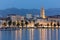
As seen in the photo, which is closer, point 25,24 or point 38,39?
point 38,39

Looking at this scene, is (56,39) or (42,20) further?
(42,20)

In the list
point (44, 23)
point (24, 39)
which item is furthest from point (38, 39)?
point (44, 23)

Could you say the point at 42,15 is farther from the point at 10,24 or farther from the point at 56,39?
the point at 56,39

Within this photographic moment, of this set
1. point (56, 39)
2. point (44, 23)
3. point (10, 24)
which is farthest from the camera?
point (44, 23)

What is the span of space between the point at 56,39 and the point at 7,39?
10.8 ft

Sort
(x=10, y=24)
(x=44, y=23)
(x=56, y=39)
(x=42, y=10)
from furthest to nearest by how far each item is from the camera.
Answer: (x=42, y=10)
(x=44, y=23)
(x=10, y=24)
(x=56, y=39)

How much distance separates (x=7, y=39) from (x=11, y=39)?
28cm

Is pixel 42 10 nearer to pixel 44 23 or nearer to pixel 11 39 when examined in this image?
pixel 44 23

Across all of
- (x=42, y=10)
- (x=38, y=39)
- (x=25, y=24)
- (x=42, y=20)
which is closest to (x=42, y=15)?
(x=42, y=10)

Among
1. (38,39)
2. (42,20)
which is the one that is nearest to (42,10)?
(42,20)

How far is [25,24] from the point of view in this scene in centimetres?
5531

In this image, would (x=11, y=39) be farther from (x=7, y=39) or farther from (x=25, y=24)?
(x=25, y=24)

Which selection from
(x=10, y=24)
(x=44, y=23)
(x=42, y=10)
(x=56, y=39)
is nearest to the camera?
(x=56, y=39)

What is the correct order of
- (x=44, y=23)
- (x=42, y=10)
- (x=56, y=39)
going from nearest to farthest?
(x=56, y=39) → (x=44, y=23) → (x=42, y=10)
